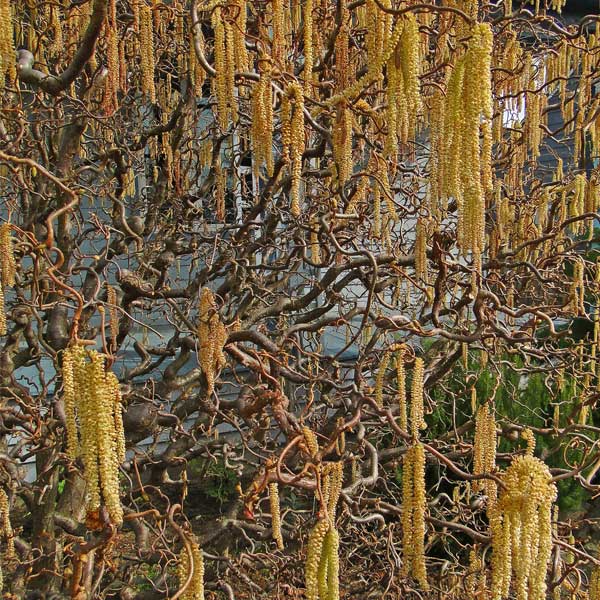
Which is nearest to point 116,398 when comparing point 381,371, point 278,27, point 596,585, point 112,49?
point 381,371

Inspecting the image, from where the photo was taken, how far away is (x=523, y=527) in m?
1.67

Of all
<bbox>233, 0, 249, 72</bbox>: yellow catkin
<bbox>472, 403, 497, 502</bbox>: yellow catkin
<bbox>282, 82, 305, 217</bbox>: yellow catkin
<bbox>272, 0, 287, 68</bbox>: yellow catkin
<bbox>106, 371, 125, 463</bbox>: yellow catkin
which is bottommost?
<bbox>472, 403, 497, 502</bbox>: yellow catkin

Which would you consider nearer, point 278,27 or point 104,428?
point 104,428

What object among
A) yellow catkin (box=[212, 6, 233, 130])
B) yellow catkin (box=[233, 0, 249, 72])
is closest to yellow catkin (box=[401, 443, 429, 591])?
yellow catkin (box=[212, 6, 233, 130])

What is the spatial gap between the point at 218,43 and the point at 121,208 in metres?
1.42

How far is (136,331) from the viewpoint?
6.60 meters

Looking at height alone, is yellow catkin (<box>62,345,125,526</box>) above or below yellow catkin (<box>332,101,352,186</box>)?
below

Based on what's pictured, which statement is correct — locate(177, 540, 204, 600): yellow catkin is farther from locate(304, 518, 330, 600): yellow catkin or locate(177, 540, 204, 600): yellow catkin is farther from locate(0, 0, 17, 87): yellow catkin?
locate(0, 0, 17, 87): yellow catkin

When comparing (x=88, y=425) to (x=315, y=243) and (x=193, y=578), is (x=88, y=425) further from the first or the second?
(x=315, y=243)

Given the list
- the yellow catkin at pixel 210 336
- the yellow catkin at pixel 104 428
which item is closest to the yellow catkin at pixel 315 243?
the yellow catkin at pixel 210 336

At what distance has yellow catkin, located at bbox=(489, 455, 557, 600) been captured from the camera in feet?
5.46

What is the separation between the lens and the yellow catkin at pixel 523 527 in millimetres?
1664

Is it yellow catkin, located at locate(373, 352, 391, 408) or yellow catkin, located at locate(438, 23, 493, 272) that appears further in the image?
yellow catkin, located at locate(373, 352, 391, 408)

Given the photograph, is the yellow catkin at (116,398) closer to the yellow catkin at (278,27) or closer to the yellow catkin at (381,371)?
the yellow catkin at (381,371)
